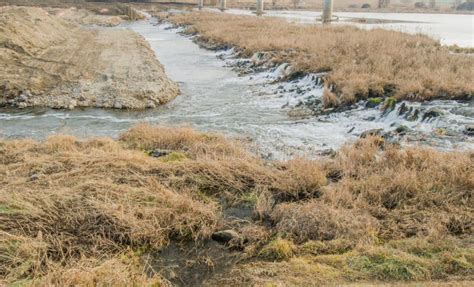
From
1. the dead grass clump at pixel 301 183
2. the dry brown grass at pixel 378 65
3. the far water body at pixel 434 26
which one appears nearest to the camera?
the dead grass clump at pixel 301 183

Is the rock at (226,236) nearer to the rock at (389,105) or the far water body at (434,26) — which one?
the rock at (389,105)

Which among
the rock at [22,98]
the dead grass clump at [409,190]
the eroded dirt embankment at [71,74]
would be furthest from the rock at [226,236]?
the rock at [22,98]

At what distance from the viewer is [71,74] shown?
18.4 meters

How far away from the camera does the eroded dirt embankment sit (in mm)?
15727

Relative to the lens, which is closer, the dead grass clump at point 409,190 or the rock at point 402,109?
the dead grass clump at point 409,190

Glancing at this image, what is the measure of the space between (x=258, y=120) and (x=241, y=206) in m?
7.20

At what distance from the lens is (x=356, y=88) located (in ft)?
50.4

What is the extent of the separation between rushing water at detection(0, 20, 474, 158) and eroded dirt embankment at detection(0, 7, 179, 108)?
0.77 meters

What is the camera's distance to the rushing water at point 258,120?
38.4 feet

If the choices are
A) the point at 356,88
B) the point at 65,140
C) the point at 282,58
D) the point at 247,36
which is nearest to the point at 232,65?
the point at 282,58

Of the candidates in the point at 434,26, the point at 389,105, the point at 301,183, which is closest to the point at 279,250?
the point at 301,183

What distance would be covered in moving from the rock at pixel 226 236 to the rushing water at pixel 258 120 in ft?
14.3

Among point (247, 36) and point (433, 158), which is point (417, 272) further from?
point (247, 36)

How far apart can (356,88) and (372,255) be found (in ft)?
36.2
